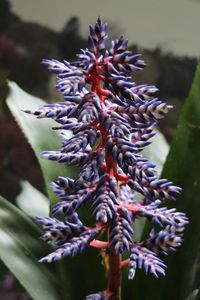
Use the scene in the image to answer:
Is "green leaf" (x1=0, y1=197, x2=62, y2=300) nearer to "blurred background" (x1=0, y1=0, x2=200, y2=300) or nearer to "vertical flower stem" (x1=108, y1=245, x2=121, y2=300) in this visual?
"vertical flower stem" (x1=108, y1=245, x2=121, y2=300)

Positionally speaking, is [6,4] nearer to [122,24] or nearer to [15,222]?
[122,24]

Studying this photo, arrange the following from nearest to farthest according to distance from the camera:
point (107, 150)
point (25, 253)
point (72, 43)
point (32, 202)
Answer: point (107, 150) → point (25, 253) → point (32, 202) → point (72, 43)

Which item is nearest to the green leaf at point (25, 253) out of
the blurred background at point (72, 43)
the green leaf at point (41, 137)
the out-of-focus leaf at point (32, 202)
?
the green leaf at point (41, 137)

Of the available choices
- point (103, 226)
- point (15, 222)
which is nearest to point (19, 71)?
point (15, 222)

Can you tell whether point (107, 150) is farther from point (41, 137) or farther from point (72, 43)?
point (72, 43)

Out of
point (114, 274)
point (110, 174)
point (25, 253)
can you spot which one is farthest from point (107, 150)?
point (25, 253)

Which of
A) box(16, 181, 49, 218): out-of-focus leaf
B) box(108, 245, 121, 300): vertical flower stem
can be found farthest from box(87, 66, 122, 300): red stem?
box(16, 181, 49, 218): out-of-focus leaf

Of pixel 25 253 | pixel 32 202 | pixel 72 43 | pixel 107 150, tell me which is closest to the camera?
pixel 107 150
